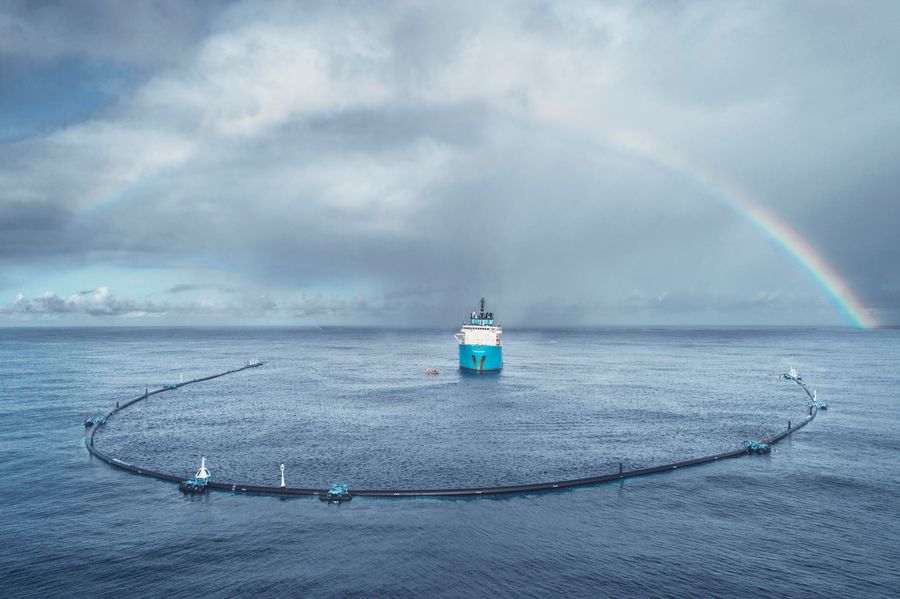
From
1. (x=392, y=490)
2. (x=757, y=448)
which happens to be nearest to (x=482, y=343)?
(x=757, y=448)

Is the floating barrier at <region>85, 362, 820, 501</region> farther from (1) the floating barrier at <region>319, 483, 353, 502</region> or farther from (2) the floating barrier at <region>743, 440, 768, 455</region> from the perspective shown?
(2) the floating barrier at <region>743, 440, 768, 455</region>

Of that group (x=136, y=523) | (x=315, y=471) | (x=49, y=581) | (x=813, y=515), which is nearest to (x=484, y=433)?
(x=315, y=471)

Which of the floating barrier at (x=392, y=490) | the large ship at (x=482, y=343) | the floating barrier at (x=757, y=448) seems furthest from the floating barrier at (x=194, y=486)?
the large ship at (x=482, y=343)

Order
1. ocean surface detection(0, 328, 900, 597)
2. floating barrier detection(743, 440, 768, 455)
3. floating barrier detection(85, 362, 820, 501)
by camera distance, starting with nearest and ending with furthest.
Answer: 1. ocean surface detection(0, 328, 900, 597)
2. floating barrier detection(85, 362, 820, 501)
3. floating barrier detection(743, 440, 768, 455)

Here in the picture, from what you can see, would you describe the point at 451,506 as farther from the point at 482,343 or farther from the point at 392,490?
the point at 482,343

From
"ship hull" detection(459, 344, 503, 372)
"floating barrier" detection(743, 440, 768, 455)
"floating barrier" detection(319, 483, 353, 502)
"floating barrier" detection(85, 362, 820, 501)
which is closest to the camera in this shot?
"floating barrier" detection(319, 483, 353, 502)

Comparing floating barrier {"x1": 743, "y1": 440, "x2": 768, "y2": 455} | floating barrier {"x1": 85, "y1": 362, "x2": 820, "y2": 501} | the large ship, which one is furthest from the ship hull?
floating barrier {"x1": 85, "y1": 362, "x2": 820, "y2": 501}

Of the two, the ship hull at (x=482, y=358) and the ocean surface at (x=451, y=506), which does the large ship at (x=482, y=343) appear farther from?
the ocean surface at (x=451, y=506)
